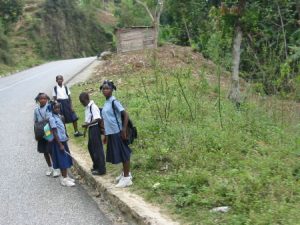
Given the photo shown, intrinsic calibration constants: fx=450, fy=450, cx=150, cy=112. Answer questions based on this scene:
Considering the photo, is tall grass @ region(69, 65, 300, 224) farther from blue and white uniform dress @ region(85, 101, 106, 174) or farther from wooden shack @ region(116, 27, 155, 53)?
wooden shack @ region(116, 27, 155, 53)

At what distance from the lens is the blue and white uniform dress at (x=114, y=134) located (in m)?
6.52

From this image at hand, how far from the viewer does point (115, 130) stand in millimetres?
6543

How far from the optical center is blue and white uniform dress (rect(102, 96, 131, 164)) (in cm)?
652

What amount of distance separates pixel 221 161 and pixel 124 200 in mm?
1635

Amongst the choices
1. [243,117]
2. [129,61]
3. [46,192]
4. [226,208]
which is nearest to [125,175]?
[46,192]

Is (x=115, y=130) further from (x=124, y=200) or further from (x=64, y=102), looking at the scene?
(x=64, y=102)

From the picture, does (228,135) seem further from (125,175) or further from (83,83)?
(83,83)

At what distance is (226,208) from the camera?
16.9 ft

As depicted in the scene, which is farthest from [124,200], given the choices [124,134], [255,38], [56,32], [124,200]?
[56,32]

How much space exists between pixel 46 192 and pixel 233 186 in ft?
10.5

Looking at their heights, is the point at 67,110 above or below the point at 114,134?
below

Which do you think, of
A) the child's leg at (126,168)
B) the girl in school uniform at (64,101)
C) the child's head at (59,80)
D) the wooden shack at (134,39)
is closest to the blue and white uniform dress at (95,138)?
the child's leg at (126,168)

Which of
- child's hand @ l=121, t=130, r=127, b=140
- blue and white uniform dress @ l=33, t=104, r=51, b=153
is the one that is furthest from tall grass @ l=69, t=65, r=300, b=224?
blue and white uniform dress @ l=33, t=104, r=51, b=153

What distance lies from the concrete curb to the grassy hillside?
17cm
